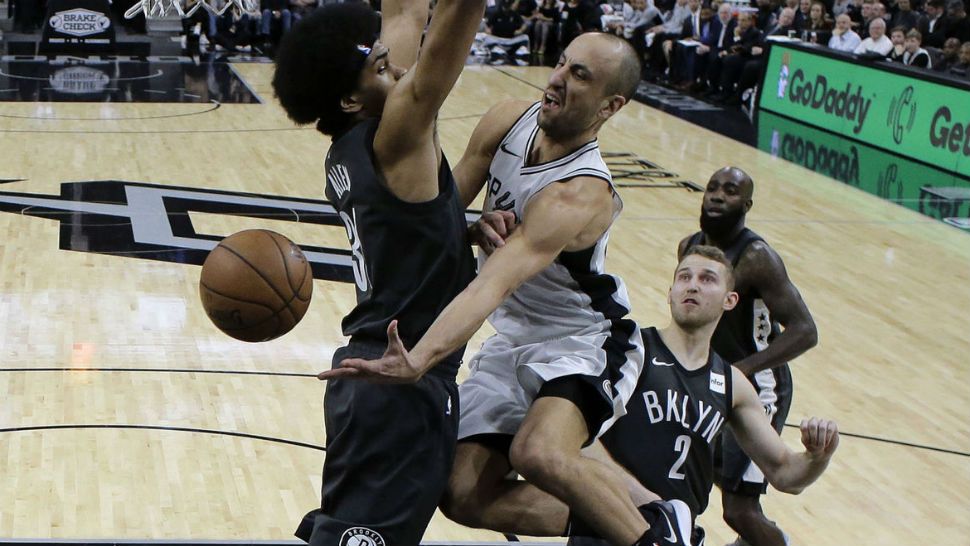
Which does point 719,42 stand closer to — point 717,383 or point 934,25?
point 934,25

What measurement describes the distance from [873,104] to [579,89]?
11.5 m

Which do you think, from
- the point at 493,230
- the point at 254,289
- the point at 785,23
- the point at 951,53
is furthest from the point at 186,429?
the point at 785,23

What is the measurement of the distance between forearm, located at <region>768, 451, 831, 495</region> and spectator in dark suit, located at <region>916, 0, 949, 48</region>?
14255mm

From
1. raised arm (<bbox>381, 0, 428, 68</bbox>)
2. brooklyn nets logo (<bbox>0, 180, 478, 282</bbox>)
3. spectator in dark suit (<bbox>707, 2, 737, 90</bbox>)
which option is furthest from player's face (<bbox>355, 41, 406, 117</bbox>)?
spectator in dark suit (<bbox>707, 2, 737, 90</bbox>)

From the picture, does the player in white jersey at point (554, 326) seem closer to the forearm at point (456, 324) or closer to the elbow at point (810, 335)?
the forearm at point (456, 324)

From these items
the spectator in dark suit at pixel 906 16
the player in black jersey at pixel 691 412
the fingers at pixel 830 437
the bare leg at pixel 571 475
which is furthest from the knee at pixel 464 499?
the spectator in dark suit at pixel 906 16

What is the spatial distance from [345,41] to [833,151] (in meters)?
11.6

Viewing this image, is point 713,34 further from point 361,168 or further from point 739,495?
point 361,168

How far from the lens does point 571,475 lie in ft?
11.8

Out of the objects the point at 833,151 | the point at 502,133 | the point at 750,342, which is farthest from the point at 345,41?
the point at 833,151

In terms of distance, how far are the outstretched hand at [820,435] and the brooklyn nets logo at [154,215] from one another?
537cm

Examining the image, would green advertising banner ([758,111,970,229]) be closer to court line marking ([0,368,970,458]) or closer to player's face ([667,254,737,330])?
court line marking ([0,368,970,458])

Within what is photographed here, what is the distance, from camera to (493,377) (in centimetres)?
397

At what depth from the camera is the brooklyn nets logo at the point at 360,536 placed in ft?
11.1
